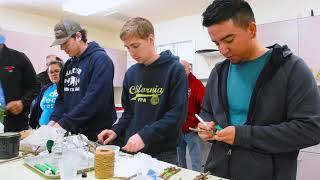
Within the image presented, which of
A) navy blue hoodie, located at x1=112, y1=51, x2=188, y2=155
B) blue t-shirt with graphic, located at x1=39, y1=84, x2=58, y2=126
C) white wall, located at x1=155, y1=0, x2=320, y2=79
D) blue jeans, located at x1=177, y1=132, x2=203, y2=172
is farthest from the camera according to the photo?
white wall, located at x1=155, y1=0, x2=320, y2=79

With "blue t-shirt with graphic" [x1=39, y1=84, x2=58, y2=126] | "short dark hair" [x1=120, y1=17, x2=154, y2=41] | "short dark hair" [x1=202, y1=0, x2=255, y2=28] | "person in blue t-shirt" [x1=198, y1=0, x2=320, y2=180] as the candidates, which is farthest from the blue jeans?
"short dark hair" [x1=202, y1=0, x2=255, y2=28]

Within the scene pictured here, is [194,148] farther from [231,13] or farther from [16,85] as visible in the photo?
[231,13]

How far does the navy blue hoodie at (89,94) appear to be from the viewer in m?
1.70

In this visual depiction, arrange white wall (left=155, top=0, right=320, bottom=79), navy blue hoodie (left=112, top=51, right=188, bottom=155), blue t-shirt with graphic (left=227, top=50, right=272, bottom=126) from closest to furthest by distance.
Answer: blue t-shirt with graphic (left=227, top=50, right=272, bottom=126), navy blue hoodie (left=112, top=51, right=188, bottom=155), white wall (left=155, top=0, right=320, bottom=79)

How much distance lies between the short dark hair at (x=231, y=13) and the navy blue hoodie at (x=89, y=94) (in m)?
0.90

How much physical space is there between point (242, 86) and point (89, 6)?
3.74m

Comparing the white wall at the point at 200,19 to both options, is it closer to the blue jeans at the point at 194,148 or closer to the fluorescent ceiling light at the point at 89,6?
the fluorescent ceiling light at the point at 89,6

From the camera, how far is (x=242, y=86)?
116cm

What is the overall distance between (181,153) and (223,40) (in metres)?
2.30


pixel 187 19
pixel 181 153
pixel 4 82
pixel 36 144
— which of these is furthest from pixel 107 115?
pixel 187 19

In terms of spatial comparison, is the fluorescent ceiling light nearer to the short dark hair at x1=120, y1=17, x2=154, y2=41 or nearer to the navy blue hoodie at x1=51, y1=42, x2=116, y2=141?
the navy blue hoodie at x1=51, y1=42, x2=116, y2=141

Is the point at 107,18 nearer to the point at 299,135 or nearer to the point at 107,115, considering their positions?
the point at 107,115

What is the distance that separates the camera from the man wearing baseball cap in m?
2.32

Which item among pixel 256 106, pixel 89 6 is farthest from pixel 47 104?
pixel 256 106
